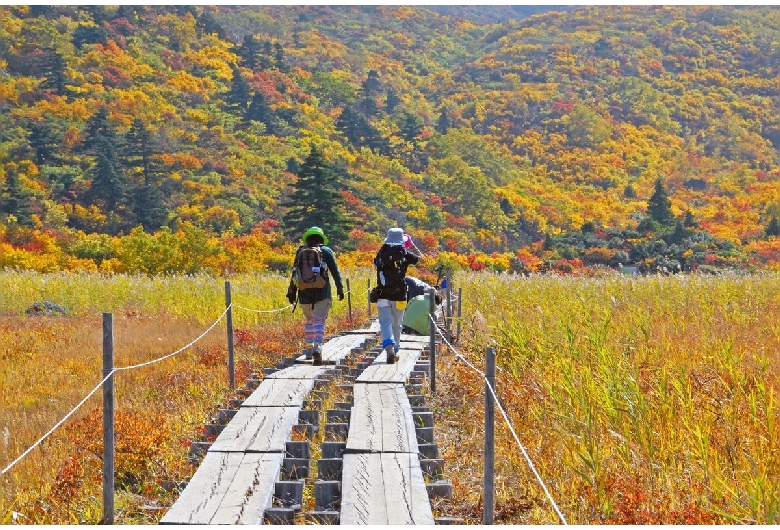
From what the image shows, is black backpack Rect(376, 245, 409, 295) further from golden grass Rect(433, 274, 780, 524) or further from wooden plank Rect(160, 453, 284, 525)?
wooden plank Rect(160, 453, 284, 525)

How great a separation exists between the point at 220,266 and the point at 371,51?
9133 centimetres

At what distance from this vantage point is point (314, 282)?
10273mm

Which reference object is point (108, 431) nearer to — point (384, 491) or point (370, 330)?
point (384, 491)

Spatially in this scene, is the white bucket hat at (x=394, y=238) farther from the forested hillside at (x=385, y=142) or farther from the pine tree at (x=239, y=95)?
the pine tree at (x=239, y=95)

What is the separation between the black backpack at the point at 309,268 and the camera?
10.2 m

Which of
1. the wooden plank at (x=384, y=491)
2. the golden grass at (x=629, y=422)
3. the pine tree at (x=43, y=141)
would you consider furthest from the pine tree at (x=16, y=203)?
the wooden plank at (x=384, y=491)

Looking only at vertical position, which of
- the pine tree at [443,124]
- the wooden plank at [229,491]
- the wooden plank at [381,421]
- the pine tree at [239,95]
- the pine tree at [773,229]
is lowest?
the pine tree at [773,229]

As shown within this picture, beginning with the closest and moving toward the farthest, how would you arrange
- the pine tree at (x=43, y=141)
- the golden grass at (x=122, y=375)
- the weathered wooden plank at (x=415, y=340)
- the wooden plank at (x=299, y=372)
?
the golden grass at (x=122, y=375) → the wooden plank at (x=299, y=372) → the weathered wooden plank at (x=415, y=340) → the pine tree at (x=43, y=141)

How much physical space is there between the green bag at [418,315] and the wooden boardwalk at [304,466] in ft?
15.0

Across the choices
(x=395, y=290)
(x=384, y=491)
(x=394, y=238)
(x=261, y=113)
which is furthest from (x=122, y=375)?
(x=261, y=113)

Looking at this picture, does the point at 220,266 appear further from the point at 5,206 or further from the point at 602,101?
the point at 602,101

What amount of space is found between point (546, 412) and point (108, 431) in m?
3.07

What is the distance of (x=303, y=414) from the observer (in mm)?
7500

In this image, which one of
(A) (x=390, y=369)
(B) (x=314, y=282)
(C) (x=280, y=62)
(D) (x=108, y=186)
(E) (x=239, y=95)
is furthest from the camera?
(C) (x=280, y=62)
